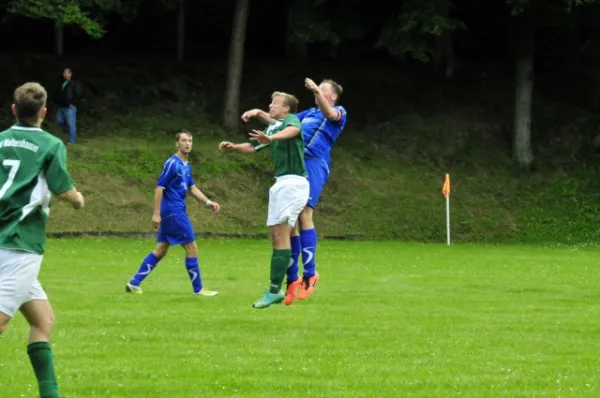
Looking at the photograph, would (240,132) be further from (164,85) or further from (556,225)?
(556,225)

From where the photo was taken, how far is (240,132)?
135 feet

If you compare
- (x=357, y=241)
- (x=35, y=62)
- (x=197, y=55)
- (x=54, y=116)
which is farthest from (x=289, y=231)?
(x=197, y=55)

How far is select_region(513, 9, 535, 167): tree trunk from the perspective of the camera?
41719 millimetres

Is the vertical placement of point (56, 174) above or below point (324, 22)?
below

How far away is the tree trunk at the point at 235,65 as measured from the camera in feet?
134

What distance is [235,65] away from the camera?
4091 centimetres

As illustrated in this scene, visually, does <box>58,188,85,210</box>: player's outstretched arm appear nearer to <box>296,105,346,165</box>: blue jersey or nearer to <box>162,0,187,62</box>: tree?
<box>296,105,346,165</box>: blue jersey

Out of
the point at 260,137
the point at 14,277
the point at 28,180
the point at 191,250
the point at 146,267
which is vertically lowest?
the point at 146,267

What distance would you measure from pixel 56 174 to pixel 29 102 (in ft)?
1.61

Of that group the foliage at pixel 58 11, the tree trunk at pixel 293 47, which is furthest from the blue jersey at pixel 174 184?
the tree trunk at pixel 293 47

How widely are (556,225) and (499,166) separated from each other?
4706mm

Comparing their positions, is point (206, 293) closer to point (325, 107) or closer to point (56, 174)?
point (325, 107)

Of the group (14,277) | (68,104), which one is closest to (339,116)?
(14,277)

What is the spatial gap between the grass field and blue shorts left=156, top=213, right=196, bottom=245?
71 centimetres
